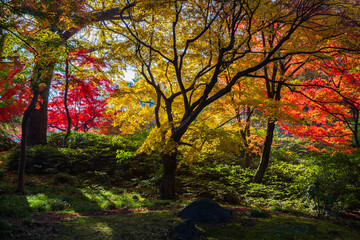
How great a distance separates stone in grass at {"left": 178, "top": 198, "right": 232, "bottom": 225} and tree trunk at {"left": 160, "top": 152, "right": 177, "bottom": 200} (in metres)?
2.67

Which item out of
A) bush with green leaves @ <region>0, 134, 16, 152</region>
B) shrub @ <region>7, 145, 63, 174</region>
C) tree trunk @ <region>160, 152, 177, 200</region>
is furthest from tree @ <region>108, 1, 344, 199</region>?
bush with green leaves @ <region>0, 134, 16, 152</region>

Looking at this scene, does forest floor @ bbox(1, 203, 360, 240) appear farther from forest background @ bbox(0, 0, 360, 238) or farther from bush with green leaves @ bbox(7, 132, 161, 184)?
bush with green leaves @ bbox(7, 132, 161, 184)

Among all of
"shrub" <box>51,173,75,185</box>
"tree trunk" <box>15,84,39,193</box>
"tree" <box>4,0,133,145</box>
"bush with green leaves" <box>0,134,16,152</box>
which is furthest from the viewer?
"bush with green leaves" <box>0,134,16,152</box>

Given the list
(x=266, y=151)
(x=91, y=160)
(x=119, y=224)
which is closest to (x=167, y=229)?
(x=119, y=224)

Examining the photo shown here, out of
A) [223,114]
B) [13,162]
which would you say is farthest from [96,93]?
[223,114]

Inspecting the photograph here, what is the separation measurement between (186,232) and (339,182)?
4.48 m

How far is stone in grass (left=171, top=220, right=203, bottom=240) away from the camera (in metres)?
3.72

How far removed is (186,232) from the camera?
3.79 meters

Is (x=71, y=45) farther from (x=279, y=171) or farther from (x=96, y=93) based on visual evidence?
(x=279, y=171)

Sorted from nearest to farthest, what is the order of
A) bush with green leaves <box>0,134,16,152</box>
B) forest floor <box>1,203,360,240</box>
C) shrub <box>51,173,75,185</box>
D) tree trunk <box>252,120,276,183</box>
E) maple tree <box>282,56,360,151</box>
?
forest floor <box>1,203,360,240</box> → maple tree <box>282,56,360,151</box> → shrub <box>51,173,75,185</box> → tree trunk <box>252,120,276,183</box> → bush with green leaves <box>0,134,16,152</box>

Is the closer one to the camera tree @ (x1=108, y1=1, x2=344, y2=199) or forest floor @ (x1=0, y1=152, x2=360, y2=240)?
forest floor @ (x1=0, y1=152, x2=360, y2=240)

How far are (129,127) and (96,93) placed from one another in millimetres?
3625

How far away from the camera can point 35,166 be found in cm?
936

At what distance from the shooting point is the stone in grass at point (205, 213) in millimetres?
4641
